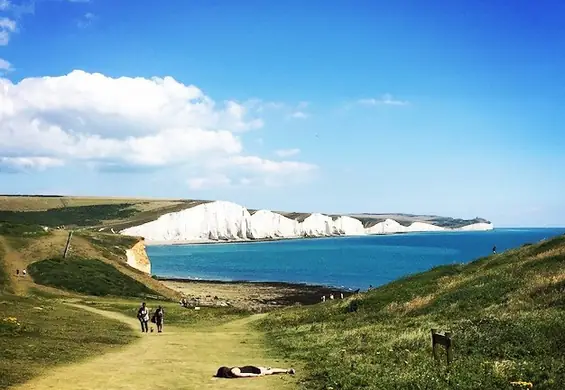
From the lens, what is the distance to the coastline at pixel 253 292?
81250mm

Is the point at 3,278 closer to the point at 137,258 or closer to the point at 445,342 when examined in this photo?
the point at 137,258

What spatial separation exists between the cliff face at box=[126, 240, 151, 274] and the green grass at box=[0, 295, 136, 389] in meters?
57.9

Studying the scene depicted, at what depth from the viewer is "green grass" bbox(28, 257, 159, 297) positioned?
6694cm

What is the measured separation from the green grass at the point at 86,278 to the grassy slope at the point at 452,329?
3161cm

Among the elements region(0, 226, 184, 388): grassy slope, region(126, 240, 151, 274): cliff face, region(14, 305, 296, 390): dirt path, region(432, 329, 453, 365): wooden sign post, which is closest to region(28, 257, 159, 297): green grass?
region(0, 226, 184, 388): grassy slope

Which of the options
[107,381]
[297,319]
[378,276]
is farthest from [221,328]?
[378,276]

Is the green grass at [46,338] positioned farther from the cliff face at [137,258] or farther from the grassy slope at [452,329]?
the cliff face at [137,258]

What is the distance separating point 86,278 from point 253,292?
110 feet

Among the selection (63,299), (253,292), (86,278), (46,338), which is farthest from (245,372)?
(253,292)

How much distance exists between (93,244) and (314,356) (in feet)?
252

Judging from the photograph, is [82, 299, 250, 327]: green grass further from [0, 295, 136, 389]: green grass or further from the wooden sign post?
the wooden sign post

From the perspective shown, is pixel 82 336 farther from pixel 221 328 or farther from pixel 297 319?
pixel 297 319

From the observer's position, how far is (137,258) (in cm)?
10412

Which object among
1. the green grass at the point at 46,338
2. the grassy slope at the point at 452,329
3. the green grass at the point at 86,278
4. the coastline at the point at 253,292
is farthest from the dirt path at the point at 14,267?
the grassy slope at the point at 452,329
